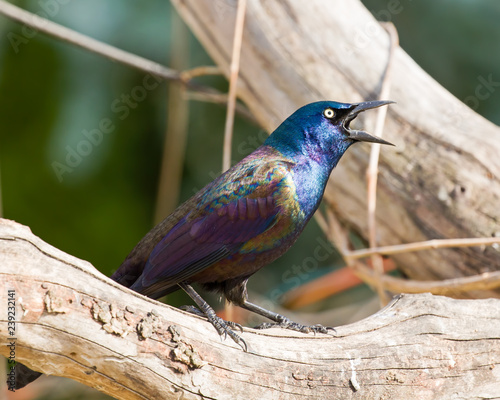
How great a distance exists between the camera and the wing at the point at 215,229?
9.07 ft

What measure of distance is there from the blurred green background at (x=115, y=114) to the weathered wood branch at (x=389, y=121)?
5.32ft

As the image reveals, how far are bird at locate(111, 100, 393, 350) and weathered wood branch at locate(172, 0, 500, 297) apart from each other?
2.16 feet

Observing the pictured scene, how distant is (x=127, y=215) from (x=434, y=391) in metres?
3.29

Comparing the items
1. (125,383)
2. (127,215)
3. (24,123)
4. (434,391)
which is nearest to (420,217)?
(434,391)

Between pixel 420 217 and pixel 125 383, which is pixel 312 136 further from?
pixel 125 383

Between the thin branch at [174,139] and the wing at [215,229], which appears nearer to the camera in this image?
the wing at [215,229]

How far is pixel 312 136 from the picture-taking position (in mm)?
3057

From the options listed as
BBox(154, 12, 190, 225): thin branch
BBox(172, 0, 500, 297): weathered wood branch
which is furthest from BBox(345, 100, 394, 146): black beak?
BBox(154, 12, 190, 225): thin branch

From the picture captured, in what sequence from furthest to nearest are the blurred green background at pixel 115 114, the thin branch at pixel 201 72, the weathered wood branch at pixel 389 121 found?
the blurred green background at pixel 115 114 < the thin branch at pixel 201 72 < the weathered wood branch at pixel 389 121

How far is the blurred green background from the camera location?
5094mm

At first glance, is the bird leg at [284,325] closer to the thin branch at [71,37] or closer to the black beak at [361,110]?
the black beak at [361,110]

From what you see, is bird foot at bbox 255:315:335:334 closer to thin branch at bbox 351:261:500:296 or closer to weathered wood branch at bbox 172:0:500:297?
thin branch at bbox 351:261:500:296

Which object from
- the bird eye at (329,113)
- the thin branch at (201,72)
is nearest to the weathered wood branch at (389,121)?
the thin branch at (201,72)

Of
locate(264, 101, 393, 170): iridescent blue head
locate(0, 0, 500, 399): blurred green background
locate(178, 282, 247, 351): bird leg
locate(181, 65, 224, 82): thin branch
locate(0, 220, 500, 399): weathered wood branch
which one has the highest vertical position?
locate(0, 0, 500, 399): blurred green background
